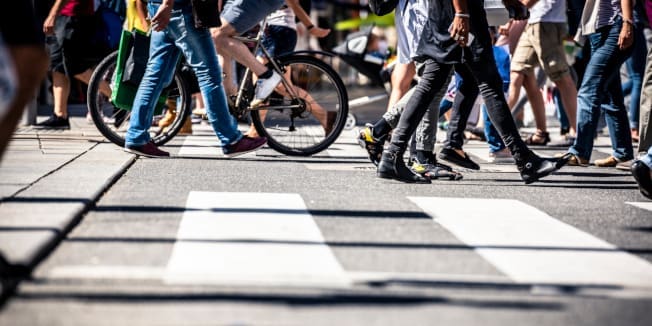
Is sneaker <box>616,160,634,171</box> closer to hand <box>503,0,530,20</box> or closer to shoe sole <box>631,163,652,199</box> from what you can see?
hand <box>503,0,530,20</box>

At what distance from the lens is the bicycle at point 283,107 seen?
907 centimetres

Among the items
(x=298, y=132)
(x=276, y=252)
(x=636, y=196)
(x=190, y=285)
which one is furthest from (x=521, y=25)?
A: (x=190, y=285)

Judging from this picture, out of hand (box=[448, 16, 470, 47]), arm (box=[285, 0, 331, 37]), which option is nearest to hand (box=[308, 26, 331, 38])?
arm (box=[285, 0, 331, 37])

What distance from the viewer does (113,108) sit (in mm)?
9352

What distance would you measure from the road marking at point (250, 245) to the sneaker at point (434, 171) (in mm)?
1669

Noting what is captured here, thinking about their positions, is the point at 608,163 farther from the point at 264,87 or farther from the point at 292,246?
the point at 292,246

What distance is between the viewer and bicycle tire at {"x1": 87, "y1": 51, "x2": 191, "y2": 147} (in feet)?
29.8

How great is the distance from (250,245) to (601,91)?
455 cm

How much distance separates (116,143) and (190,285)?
5000 millimetres

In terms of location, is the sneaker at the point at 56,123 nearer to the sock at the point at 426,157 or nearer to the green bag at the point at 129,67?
the green bag at the point at 129,67

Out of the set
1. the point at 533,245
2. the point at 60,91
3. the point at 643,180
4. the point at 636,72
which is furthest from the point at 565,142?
the point at 533,245

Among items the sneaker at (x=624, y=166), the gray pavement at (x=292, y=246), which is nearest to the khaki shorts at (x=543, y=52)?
the sneaker at (x=624, y=166)

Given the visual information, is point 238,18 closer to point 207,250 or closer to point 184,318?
point 207,250

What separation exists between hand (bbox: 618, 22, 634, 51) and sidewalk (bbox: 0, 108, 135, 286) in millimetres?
3511
